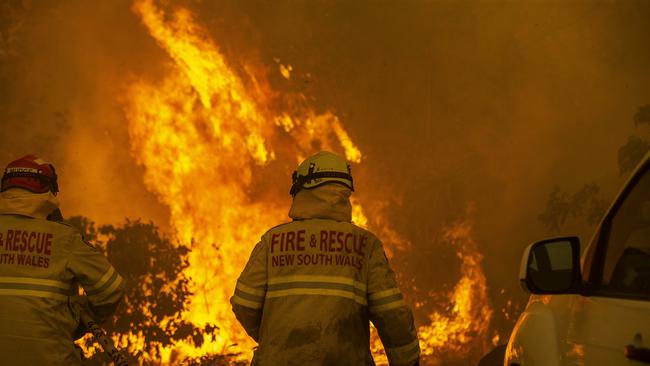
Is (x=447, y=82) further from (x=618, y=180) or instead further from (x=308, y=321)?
(x=308, y=321)

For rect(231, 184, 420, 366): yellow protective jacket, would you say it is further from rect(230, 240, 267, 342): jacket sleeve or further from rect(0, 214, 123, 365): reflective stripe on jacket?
rect(0, 214, 123, 365): reflective stripe on jacket

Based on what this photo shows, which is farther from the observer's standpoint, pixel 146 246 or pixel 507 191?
pixel 507 191

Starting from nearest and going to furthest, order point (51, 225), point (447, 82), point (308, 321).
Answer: point (308, 321), point (51, 225), point (447, 82)

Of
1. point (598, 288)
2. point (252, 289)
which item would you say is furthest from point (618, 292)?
point (252, 289)

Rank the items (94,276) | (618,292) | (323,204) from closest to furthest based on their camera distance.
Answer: (618,292) < (323,204) < (94,276)

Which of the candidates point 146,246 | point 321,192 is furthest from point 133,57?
point 321,192

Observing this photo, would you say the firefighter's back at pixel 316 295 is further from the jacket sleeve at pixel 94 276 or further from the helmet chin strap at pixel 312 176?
the jacket sleeve at pixel 94 276

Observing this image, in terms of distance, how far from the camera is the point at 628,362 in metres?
1.82

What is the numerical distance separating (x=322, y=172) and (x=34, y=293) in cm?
153

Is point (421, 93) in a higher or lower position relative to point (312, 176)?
higher

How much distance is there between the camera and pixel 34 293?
139 inches

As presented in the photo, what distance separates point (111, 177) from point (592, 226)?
665cm

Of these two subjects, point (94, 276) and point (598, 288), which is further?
point (94, 276)

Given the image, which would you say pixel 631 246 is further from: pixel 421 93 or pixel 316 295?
pixel 421 93
